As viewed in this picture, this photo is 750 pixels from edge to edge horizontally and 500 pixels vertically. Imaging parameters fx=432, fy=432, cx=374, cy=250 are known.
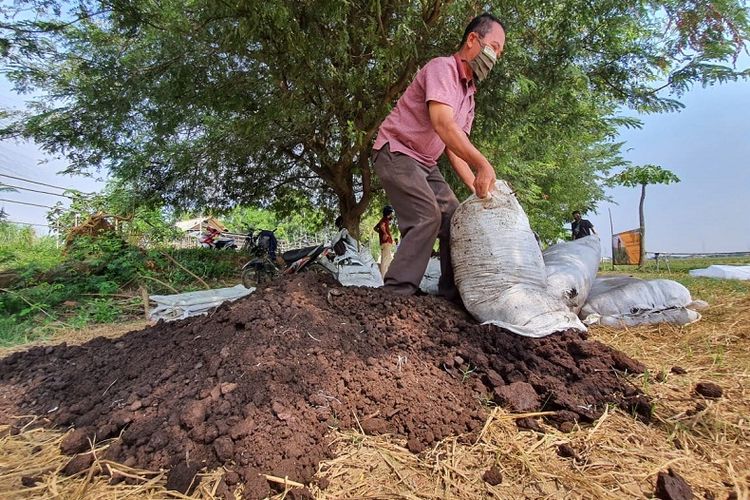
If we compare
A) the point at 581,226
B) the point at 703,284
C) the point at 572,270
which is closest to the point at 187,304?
the point at 572,270

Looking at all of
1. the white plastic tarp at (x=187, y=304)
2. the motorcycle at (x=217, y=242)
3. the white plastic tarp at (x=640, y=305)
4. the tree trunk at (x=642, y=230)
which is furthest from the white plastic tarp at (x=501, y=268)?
the tree trunk at (x=642, y=230)

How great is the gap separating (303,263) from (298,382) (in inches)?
118

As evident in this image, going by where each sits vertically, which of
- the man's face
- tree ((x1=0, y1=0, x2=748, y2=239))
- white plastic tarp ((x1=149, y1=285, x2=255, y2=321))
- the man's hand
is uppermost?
tree ((x1=0, y1=0, x2=748, y2=239))

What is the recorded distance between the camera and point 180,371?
5.30ft

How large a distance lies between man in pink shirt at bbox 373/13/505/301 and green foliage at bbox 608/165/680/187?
1302 cm

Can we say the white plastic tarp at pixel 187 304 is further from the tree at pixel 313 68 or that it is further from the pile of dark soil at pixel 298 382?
the tree at pixel 313 68

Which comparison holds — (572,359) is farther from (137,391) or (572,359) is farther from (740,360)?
(137,391)

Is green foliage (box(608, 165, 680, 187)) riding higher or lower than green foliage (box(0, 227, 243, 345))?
higher

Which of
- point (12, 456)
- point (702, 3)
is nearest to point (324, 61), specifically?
point (702, 3)

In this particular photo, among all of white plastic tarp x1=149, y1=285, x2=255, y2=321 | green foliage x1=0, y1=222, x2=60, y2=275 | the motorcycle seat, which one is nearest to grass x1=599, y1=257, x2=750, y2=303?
the motorcycle seat

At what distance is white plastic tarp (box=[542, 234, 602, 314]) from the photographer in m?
2.58

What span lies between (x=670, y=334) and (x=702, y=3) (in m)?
2.90

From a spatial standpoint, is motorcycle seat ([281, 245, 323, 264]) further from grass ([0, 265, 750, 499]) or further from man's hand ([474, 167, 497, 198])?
grass ([0, 265, 750, 499])

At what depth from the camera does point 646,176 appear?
12922 mm
